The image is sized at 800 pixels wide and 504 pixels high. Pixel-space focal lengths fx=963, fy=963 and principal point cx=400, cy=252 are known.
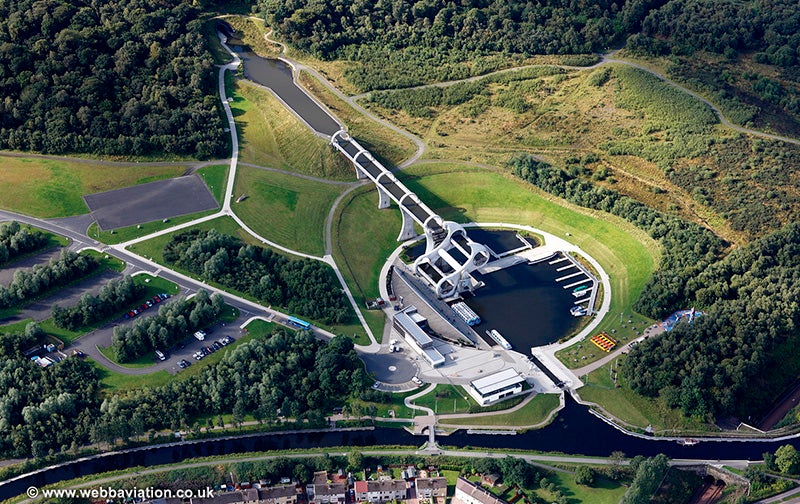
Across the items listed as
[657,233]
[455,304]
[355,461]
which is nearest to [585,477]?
[355,461]

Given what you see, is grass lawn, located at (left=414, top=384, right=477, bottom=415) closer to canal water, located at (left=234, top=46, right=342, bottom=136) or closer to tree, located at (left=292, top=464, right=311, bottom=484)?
tree, located at (left=292, top=464, right=311, bottom=484)

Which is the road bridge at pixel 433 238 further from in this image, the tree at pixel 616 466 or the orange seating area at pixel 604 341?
the tree at pixel 616 466

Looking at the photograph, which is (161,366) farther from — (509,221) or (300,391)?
(509,221)

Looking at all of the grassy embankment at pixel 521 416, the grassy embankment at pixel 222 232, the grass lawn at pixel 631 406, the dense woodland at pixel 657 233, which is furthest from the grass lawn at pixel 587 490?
the grassy embankment at pixel 222 232

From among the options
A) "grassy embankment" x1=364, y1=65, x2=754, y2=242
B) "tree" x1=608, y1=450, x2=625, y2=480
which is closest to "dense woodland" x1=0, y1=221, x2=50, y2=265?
"grassy embankment" x1=364, y1=65, x2=754, y2=242

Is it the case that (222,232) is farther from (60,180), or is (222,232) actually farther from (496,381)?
(496,381)

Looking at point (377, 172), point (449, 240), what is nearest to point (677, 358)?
point (449, 240)
